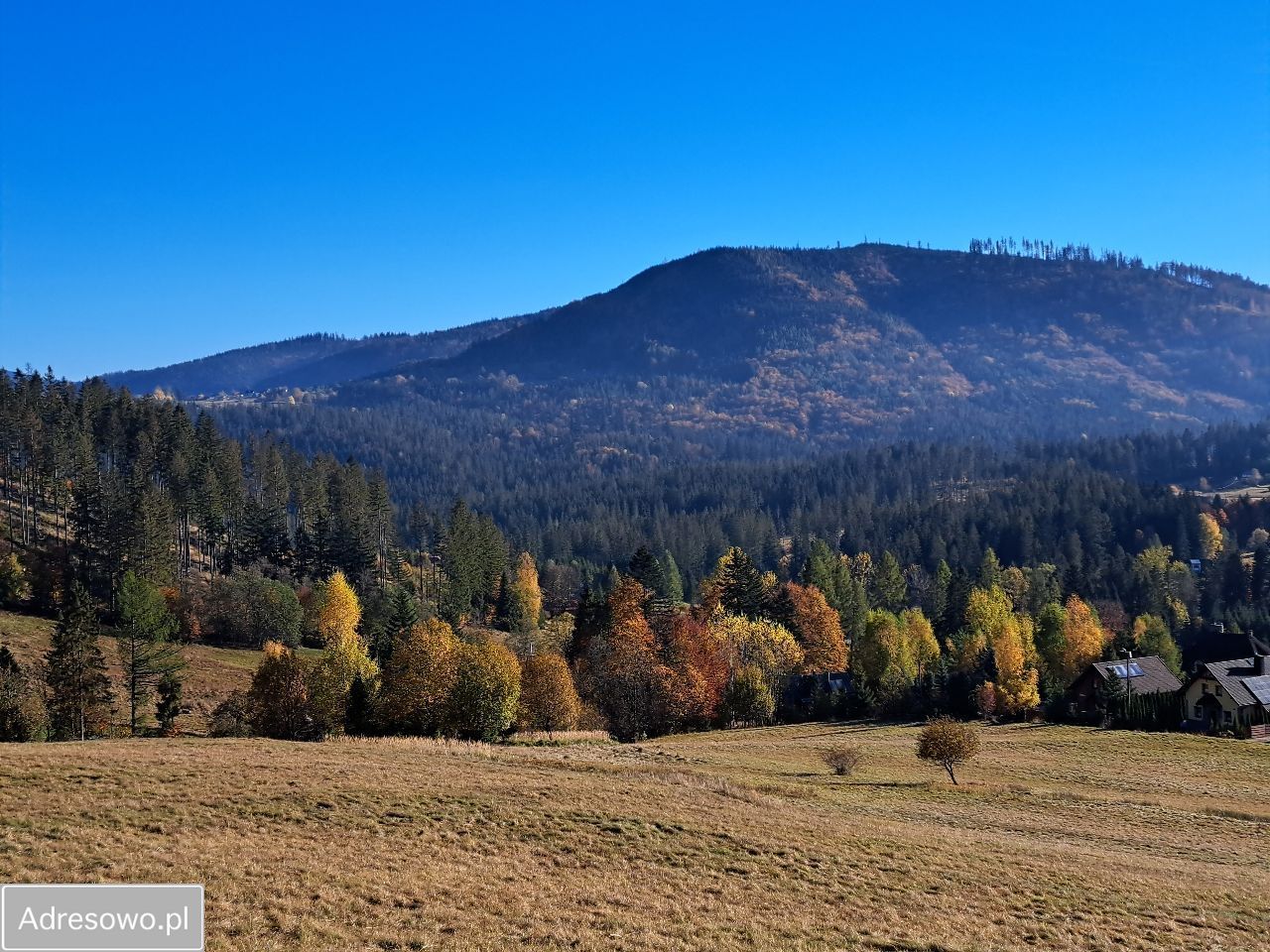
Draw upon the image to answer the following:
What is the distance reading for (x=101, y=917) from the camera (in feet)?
58.1

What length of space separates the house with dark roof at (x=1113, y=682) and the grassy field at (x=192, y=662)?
71859 millimetres

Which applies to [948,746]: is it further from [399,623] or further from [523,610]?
[523,610]

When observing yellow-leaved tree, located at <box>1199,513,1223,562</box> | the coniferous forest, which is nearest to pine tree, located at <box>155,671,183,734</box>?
the coniferous forest

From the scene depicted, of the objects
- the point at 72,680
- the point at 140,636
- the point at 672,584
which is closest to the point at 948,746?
the point at 72,680

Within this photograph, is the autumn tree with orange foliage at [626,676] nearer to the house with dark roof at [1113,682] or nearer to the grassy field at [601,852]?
the grassy field at [601,852]

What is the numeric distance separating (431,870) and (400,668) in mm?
36015

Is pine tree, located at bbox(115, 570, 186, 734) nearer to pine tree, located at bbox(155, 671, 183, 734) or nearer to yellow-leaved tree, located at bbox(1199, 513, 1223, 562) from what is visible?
pine tree, located at bbox(155, 671, 183, 734)

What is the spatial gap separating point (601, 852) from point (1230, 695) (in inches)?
2736

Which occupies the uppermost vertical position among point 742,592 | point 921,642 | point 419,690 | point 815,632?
point 742,592

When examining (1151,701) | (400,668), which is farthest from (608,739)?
(1151,701)

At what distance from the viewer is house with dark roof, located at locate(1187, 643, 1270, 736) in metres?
74.4

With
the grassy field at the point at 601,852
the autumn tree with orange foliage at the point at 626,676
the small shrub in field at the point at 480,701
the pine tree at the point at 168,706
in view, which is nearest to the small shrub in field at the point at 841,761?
the grassy field at the point at 601,852

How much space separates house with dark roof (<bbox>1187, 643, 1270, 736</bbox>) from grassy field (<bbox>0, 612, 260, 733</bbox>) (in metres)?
77.3

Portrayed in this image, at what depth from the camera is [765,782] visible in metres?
43.5
